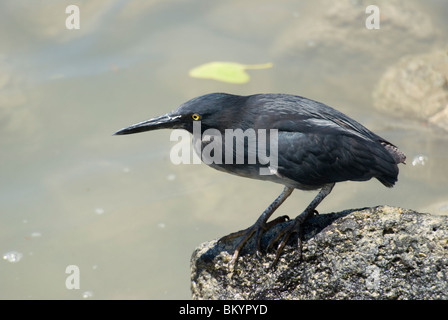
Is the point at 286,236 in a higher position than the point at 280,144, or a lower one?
lower

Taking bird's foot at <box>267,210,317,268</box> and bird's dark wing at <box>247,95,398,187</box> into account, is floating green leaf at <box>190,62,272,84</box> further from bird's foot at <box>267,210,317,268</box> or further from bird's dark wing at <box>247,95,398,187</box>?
bird's foot at <box>267,210,317,268</box>

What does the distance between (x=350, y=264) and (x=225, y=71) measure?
203 inches

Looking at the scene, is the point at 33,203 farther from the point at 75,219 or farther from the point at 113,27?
the point at 113,27

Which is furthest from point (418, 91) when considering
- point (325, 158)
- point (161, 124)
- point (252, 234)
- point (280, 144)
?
Answer: point (161, 124)

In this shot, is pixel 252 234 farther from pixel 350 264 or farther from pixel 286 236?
pixel 350 264

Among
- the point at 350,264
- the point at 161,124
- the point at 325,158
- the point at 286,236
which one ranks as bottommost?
the point at 350,264

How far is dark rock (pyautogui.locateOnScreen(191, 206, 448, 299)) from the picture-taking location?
11.3ft

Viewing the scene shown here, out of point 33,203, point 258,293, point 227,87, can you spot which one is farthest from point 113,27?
point 258,293

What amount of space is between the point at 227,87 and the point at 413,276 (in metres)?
5.01

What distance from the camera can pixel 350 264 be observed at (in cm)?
355

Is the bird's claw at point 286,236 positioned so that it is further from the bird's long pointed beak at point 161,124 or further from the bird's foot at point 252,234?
the bird's long pointed beak at point 161,124

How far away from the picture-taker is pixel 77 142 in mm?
7566

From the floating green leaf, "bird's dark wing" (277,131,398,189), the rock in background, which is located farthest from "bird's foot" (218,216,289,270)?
the floating green leaf

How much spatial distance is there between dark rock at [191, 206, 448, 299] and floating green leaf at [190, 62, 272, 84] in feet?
14.6
